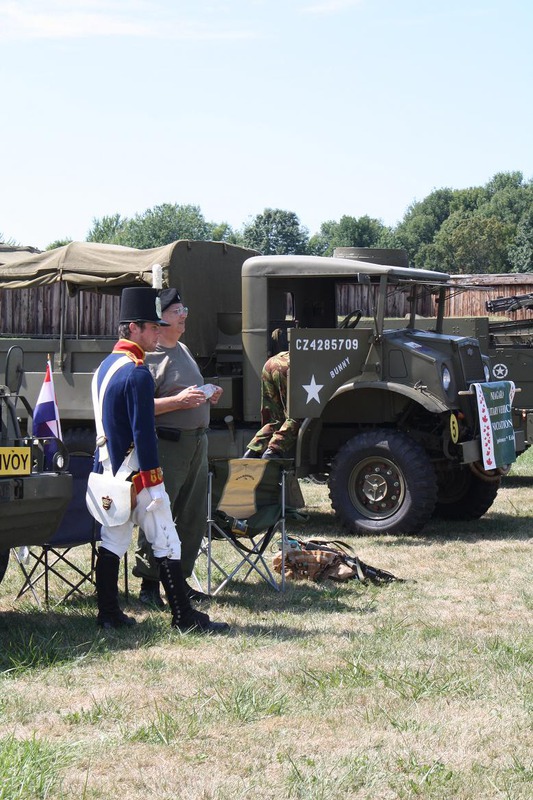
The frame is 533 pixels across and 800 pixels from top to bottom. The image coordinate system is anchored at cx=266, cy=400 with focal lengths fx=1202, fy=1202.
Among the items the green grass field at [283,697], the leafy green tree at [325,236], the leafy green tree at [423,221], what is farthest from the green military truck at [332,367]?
the leafy green tree at [325,236]

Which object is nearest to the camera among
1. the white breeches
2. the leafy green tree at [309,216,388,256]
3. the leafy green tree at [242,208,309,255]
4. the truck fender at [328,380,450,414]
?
the white breeches

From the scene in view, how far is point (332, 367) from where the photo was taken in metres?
9.88

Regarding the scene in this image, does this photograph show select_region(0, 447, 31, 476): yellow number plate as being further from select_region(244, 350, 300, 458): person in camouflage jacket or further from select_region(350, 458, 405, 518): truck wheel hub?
select_region(350, 458, 405, 518): truck wheel hub

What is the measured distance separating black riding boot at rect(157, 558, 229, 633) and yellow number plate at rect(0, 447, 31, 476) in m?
0.89

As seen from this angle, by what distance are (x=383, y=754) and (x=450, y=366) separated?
5879 millimetres

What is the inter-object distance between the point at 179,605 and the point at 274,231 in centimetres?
6967

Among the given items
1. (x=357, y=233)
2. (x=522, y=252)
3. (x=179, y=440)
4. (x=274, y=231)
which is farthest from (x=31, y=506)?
(x=357, y=233)

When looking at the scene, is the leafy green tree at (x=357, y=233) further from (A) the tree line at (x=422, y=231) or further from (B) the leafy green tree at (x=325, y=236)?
(B) the leafy green tree at (x=325, y=236)

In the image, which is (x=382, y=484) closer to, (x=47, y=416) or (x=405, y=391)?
(x=405, y=391)

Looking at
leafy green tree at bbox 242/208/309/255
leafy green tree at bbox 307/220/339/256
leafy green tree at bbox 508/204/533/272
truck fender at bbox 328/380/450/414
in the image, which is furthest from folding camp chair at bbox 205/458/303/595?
leafy green tree at bbox 307/220/339/256

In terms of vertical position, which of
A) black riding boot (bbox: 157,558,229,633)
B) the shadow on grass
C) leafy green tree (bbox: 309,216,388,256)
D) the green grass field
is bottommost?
the shadow on grass

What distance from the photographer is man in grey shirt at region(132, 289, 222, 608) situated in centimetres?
679

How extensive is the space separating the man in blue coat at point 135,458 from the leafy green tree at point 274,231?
67.5 m

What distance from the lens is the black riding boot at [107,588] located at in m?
6.38
